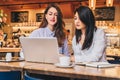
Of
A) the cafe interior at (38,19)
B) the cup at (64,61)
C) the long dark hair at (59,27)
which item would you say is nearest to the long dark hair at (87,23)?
the long dark hair at (59,27)

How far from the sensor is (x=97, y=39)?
2.56 meters

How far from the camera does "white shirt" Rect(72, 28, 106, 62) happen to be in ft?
8.14

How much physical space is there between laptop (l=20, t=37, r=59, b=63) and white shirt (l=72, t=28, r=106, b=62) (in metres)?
0.32

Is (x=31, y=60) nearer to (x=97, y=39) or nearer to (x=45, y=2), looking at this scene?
(x=97, y=39)

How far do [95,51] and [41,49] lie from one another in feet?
1.66

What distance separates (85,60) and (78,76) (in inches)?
26.2

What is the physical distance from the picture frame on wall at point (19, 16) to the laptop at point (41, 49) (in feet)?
24.1

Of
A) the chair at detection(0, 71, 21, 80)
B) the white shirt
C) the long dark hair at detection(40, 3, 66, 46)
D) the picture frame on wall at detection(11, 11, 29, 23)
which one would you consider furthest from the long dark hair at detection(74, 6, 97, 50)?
the picture frame on wall at detection(11, 11, 29, 23)

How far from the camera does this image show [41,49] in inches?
90.3

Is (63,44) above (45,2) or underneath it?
underneath

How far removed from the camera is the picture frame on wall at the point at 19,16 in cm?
973

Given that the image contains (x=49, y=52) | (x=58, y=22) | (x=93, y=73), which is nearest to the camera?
(x=93, y=73)

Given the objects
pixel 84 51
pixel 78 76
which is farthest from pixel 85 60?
pixel 78 76

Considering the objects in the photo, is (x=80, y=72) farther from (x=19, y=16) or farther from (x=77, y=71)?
(x=19, y=16)
